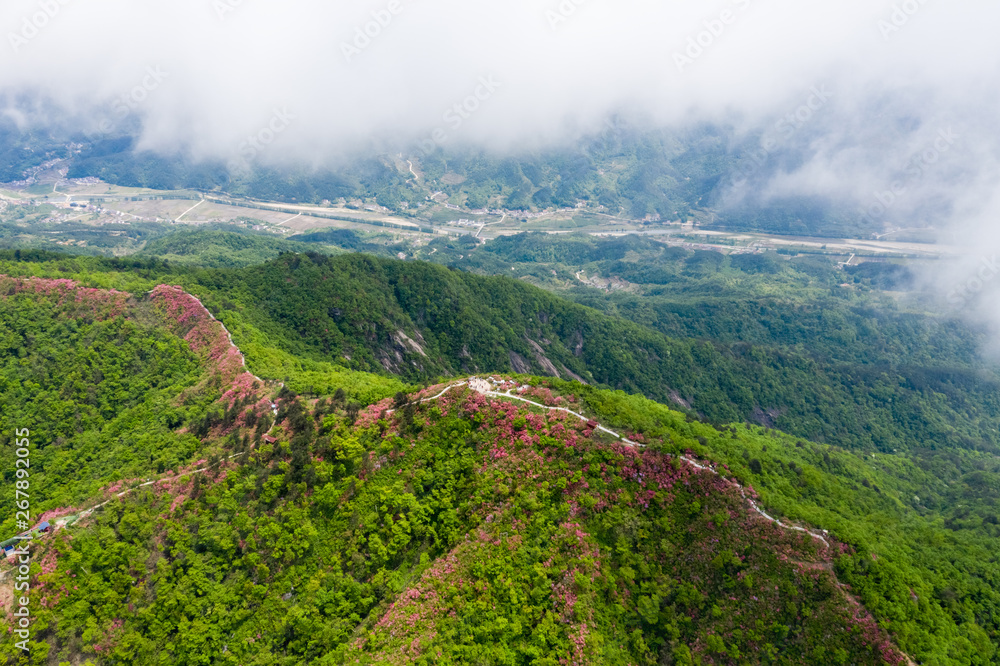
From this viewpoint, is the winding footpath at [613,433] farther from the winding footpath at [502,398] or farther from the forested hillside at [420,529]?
the forested hillside at [420,529]

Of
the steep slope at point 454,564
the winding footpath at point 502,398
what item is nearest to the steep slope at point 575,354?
the winding footpath at point 502,398

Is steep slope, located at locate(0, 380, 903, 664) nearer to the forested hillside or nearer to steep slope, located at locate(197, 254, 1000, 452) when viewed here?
the forested hillside

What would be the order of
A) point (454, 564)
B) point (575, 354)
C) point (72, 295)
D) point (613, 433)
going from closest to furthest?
point (454, 564) < point (613, 433) < point (72, 295) < point (575, 354)

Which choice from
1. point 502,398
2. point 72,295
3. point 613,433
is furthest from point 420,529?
point 72,295

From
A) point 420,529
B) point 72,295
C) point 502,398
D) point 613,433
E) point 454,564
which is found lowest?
point 454,564

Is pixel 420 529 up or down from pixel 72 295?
down

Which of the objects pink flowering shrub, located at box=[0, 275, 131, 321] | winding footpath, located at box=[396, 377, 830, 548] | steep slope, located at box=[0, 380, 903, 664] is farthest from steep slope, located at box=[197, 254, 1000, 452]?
steep slope, located at box=[0, 380, 903, 664]

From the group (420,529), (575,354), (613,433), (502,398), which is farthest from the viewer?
(575,354)

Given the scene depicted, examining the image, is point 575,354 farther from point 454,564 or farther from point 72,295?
point 72,295

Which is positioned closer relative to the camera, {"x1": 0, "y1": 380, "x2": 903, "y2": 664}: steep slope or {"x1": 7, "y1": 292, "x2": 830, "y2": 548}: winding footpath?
{"x1": 0, "y1": 380, "x2": 903, "y2": 664}: steep slope

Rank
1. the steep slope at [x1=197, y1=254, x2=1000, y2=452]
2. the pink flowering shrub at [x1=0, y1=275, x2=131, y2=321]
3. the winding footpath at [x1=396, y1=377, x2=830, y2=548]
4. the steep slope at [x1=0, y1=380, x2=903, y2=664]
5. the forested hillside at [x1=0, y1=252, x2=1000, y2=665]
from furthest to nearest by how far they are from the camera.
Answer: the steep slope at [x1=197, y1=254, x2=1000, y2=452] → the pink flowering shrub at [x1=0, y1=275, x2=131, y2=321] → the winding footpath at [x1=396, y1=377, x2=830, y2=548] → the forested hillside at [x1=0, y1=252, x2=1000, y2=665] → the steep slope at [x1=0, y1=380, x2=903, y2=664]

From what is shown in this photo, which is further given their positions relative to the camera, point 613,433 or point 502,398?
point 502,398

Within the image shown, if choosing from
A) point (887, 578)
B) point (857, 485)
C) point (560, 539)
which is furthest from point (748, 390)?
point (560, 539)
